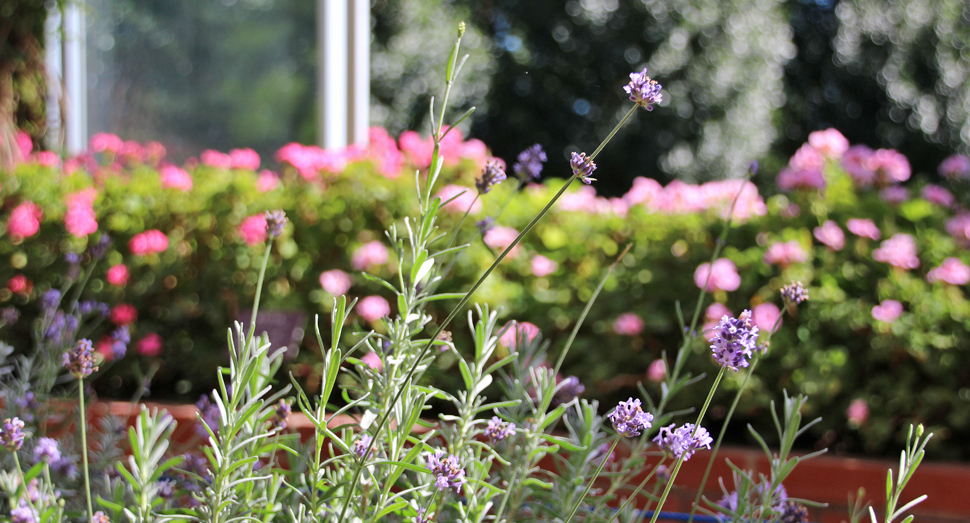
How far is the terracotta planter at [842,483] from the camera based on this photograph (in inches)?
72.4

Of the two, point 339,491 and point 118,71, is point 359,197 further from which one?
point 118,71

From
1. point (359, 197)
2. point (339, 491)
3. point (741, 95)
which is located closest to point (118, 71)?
point (359, 197)

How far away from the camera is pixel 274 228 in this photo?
946 millimetres

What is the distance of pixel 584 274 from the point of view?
8.39ft

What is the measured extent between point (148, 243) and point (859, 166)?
2792mm

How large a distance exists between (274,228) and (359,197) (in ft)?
6.07

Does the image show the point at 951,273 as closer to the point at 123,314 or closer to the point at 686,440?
the point at 686,440

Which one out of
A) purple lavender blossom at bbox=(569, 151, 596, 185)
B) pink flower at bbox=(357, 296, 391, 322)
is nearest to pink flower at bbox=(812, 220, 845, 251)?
pink flower at bbox=(357, 296, 391, 322)

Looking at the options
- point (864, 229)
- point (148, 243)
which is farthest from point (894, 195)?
point (148, 243)

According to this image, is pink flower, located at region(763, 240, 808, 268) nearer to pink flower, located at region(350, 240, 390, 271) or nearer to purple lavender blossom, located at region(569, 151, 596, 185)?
pink flower, located at region(350, 240, 390, 271)

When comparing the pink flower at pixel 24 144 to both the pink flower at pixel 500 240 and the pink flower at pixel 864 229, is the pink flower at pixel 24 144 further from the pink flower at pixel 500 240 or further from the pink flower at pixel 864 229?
the pink flower at pixel 864 229

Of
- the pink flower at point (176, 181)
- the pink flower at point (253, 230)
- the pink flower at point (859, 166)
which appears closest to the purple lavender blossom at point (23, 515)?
the pink flower at point (253, 230)

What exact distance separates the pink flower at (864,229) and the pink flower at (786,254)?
200mm

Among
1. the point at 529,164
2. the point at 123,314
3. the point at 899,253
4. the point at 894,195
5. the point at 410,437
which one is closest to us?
the point at 410,437
